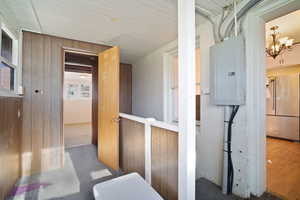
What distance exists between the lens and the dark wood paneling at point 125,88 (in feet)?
13.3

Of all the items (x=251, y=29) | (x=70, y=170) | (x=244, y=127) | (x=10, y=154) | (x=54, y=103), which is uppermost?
(x=251, y=29)

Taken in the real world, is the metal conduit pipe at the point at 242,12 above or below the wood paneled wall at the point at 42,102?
above

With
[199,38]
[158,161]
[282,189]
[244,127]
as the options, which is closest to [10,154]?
[158,161]

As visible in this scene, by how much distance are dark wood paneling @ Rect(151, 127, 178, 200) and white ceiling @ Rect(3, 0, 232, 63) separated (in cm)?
154

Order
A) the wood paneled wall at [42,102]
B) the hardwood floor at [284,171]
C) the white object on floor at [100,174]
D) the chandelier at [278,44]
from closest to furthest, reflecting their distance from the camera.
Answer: the hardwood floor at [284,171], the white object on floor at [100,174], the wood paneled wall at [42,102], the chandelier at [278,44]

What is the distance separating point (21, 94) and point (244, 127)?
324 cm

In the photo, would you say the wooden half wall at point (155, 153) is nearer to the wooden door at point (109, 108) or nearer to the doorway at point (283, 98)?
the wooden door at point (109, 108)

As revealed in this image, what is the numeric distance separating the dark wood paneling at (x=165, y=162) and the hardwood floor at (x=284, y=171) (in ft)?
4.65

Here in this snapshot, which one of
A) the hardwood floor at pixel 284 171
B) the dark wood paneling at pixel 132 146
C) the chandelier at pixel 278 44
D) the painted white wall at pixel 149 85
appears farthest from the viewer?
the painted white wall at pixel 149 85

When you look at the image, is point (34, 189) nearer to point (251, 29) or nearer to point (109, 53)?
point (109, 53)

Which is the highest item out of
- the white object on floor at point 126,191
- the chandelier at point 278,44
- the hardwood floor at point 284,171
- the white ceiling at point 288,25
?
the white ceiling at point 288,25

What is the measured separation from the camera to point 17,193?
68.6 inches

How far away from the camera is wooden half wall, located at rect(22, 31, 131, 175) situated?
90.0 inches

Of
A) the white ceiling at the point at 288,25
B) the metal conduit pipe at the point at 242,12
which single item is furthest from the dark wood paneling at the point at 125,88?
the white ceiling at the point at 288,25
